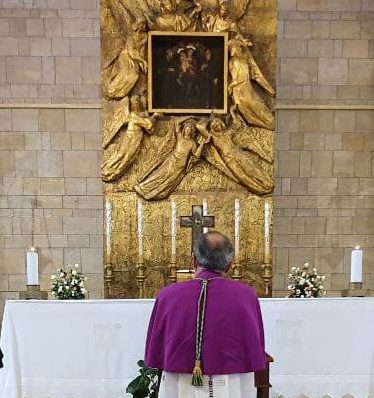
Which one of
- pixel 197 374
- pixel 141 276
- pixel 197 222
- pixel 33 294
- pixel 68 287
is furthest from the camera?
pixel 141 276

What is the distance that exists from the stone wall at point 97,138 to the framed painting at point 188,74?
1.11 meters

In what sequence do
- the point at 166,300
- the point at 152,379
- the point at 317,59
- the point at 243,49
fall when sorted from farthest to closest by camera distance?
the point at 317,59 < the point at 243,49 < the point at 152,379 < the point at 166,300

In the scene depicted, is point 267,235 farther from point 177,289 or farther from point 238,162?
point 177,289

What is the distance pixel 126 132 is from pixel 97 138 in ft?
3.03

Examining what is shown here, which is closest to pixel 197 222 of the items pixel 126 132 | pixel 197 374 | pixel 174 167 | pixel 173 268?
pixel 173 268

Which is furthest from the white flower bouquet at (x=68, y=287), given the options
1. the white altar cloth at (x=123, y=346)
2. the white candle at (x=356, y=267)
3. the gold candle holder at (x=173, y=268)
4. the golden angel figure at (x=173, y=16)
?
the golden angel figure at (x=173, y=16)

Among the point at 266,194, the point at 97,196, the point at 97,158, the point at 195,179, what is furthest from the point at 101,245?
the point at 266,194

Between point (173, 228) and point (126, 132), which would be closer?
point (173, 228)

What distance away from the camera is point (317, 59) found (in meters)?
6.77

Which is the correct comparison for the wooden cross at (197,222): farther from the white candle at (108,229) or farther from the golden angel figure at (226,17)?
the golden angel figure at (226,17)

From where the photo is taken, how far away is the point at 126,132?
601 centimetres

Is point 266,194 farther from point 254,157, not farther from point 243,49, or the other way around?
point 243,49

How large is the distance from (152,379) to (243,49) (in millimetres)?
4087

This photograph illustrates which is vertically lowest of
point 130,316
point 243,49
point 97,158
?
point 130,316
